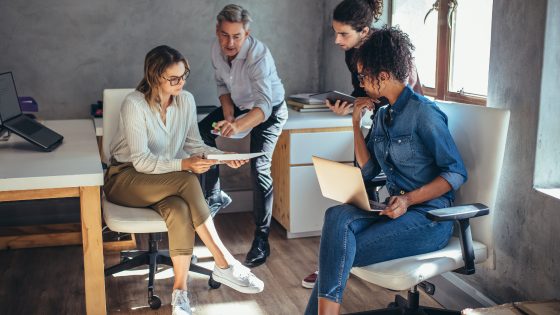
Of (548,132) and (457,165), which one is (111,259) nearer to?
(457,165)

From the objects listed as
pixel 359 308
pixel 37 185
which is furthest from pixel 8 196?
pixel 359 308

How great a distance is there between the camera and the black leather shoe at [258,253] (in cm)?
271

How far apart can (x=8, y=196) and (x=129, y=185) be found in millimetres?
497

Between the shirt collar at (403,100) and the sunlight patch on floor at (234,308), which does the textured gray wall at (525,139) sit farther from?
the sunlight patch on floor at (234,308)

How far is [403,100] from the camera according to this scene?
5.88 ft

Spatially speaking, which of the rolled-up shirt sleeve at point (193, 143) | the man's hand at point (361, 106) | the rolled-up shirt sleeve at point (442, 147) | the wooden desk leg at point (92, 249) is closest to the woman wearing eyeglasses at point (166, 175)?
the rolled-up shirt sleeve at point (193, 143)

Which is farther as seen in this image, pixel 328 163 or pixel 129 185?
pixel 129 185

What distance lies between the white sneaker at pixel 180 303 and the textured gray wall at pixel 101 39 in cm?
177

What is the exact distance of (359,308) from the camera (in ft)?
7.25

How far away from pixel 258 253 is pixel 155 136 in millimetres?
954

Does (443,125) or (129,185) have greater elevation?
(443,125)

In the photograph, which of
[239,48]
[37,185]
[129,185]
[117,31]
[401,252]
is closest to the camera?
[401,252]

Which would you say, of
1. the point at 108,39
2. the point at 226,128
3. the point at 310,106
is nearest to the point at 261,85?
→ the point at 226,128

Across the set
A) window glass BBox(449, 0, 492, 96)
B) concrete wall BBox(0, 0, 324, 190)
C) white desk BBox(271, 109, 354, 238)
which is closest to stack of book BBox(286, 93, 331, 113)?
white desk BBox(271, 109, 354, 238)
